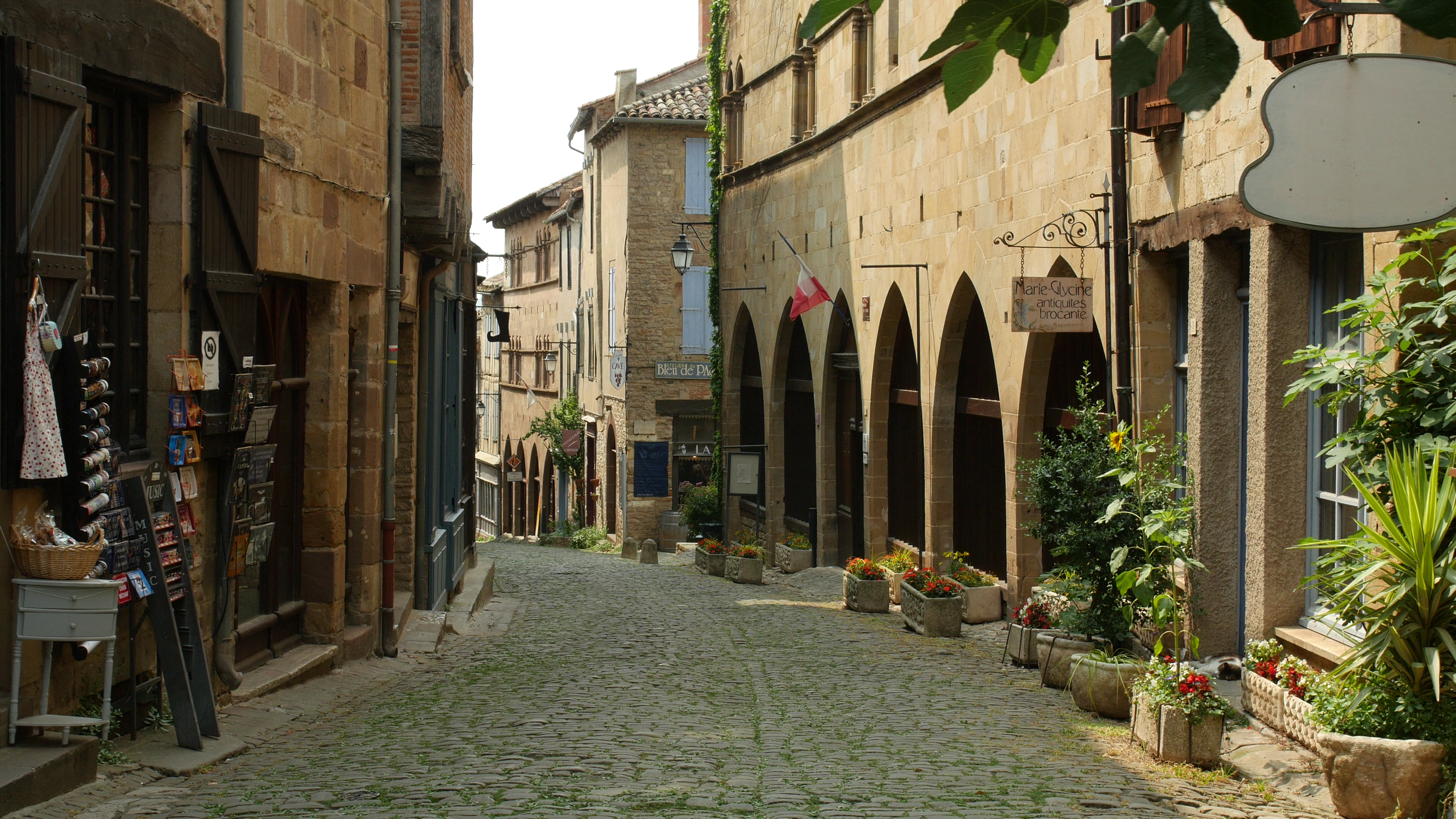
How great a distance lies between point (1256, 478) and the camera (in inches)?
318

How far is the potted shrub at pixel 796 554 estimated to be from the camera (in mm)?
20109

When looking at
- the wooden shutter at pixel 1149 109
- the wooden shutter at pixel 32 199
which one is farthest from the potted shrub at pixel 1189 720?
the wooden shutter at pixel 32 199

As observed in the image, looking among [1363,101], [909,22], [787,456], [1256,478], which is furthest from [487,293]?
[1363,101]

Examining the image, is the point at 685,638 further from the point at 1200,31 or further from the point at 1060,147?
the point at 1200,31

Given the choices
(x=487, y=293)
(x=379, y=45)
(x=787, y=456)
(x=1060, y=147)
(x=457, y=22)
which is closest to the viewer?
(x=379, y=45)

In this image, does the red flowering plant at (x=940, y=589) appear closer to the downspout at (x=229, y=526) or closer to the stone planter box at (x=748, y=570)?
the stone planter box at (x=748, y=570)

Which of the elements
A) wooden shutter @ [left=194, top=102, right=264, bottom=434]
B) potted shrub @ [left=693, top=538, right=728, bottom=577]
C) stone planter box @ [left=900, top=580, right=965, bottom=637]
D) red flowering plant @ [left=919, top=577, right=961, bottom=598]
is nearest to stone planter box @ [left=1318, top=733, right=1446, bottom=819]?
wooden shutter @ [left=194, top=102, right=264, bottom=434]

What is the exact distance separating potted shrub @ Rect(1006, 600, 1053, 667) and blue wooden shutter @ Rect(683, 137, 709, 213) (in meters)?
21.3

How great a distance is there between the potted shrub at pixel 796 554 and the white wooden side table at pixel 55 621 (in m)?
14.9

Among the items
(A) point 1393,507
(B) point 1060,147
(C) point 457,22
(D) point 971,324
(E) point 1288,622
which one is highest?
(C) point 457,22

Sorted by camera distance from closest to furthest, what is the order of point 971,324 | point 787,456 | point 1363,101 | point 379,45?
point 1363,101, point 379,45, point 971,324, point 787,456

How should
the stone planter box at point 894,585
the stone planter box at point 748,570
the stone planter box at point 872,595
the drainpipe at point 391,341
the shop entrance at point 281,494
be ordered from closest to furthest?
the shop entrance at point 281,494
the drainpipe at point 391,341
the stone planter box at point 872,595
the stone planter box at point 894,585
the stone planter box at point 748,570

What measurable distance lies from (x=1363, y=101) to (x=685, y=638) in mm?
8446

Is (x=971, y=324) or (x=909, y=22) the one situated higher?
(x=909, y=22)
